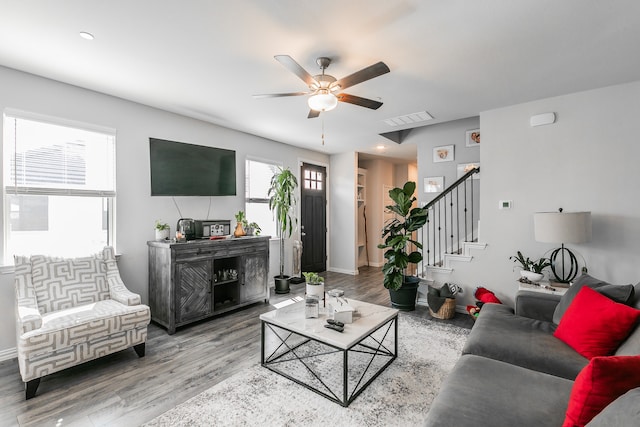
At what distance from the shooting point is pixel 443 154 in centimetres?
511

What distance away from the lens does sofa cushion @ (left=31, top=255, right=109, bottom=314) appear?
270 centimetres

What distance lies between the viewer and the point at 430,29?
84.7 inches

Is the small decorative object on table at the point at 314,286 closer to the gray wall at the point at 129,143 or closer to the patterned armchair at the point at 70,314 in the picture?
the patterned armchair at the point at 70,314

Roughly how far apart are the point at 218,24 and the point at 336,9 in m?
0.86

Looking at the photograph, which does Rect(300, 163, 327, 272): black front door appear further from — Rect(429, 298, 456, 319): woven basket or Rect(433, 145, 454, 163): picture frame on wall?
Rect(429, 298, 456, 319): woven basket

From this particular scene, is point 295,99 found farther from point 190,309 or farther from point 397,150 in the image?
point 397,150

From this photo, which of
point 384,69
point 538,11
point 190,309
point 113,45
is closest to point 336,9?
point 384,69

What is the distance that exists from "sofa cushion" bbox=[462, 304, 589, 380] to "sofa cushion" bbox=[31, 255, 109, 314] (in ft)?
11.3

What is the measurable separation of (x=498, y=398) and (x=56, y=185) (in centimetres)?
413

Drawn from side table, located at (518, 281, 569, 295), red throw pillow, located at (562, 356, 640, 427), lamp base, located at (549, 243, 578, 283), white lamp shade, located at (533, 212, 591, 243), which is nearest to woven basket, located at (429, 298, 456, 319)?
side table, located at (518, 281, 569, 295)

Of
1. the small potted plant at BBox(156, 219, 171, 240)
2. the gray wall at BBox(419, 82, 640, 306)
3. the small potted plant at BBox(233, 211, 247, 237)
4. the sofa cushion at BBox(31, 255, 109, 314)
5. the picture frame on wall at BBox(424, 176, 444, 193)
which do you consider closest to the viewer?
the sofa cushion at BBox(31, 255, 109, 314)

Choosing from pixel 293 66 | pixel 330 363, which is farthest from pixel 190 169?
pixel 330 363

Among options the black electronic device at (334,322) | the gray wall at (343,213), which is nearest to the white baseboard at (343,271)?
the gray wall at (343,213)

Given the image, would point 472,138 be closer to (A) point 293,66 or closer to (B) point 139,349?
(A) point 293,66
